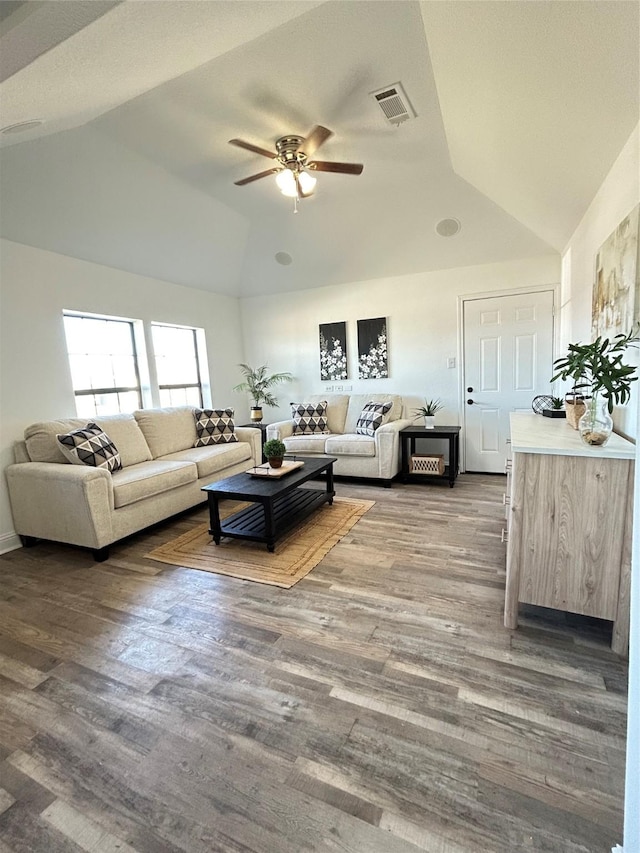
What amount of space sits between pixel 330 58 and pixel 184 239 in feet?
8.02

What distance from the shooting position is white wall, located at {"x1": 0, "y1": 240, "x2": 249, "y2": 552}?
304cm

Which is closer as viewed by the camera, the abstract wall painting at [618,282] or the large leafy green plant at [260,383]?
the abstract wall painting at [618,282]

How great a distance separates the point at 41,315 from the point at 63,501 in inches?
66.3

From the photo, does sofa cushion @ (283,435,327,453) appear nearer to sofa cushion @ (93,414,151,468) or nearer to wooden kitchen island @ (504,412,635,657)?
sofa cushion @ (93,414,151,468)

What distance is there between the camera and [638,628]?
2.88 ft

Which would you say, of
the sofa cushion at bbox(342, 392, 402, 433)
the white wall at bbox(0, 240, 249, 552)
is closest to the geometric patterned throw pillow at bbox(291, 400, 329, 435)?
the sofa cushion at bbox(342, 392, 402, 433)

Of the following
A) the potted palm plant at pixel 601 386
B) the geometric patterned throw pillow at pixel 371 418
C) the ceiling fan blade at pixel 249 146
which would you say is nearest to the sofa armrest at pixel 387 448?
the geometric patterned throw pillow at pixel 371 418

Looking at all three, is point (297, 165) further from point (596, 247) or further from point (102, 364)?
point (102, 364)

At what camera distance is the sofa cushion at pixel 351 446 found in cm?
410

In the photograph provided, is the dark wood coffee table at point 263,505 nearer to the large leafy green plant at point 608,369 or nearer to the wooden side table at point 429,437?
the wooden side table at point 429,437

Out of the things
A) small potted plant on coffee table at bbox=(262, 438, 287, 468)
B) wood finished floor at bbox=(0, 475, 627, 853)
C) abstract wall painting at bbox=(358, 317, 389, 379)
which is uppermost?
abstract wall painting at bbox=(358, 317, 389, 379)

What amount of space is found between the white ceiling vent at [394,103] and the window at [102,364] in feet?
10.3

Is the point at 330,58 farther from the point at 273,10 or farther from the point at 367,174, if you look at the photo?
the point at 367,174

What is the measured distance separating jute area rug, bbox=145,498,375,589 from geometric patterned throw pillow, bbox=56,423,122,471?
835 mm
